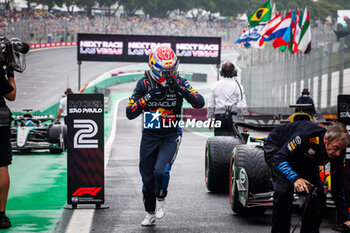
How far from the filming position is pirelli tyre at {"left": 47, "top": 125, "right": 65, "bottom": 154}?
14688 mm

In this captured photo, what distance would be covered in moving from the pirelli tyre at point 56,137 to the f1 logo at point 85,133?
755cm

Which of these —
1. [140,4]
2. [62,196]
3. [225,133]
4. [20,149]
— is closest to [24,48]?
[62,196]

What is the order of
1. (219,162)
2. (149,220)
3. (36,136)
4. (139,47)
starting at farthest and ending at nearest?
(139,47) < (36,136) < (219,162) < (149,220)

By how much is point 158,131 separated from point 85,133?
3.48 ft

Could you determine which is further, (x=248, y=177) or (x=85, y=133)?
(x=85, y=133)

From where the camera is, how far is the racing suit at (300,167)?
4.35 meters

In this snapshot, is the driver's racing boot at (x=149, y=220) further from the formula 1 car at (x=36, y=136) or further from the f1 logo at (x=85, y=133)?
the formula 1 car at (x=36, y=136)

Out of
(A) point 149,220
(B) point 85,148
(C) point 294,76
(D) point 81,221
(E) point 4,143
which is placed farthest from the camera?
(C) point 294,76

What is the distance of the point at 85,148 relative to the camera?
7.30 meters

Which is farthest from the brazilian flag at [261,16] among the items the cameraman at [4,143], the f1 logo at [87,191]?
the cameraman at [4,143]

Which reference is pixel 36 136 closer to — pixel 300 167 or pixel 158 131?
pixel 158 131

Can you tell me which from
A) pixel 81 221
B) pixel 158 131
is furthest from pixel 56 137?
pixel 158 131

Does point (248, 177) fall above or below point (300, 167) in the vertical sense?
below

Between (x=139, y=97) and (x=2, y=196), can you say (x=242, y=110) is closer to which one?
(x=139, y=97)
